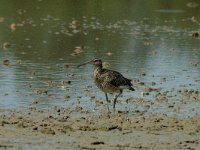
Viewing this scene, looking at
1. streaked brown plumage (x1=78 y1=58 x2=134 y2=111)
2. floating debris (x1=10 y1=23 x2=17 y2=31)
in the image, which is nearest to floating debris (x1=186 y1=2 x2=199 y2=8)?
floating debris (x1=10 y1=23 x2=17 y2=31)

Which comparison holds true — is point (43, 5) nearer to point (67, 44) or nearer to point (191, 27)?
→ point (191, 27)

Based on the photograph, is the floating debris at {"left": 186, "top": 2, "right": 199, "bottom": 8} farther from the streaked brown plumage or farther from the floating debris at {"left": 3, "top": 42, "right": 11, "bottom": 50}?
the streaked brown plumage

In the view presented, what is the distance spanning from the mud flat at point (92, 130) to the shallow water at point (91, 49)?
2.96 ft

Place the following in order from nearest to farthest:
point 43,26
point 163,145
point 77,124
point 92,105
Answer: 1. point 163,145
2. point 77,124
3. point 92,105
4. point 43,26

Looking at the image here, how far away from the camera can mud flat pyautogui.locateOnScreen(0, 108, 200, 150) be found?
11.1 metres

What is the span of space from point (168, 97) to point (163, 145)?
452 cm

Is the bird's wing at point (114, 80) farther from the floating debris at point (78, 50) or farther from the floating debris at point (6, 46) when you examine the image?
the floating debris at point (6, 46)

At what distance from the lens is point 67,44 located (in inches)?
961

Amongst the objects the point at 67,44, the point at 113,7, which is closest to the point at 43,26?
the point at 67,44

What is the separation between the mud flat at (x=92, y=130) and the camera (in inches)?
438

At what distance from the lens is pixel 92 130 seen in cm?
1218

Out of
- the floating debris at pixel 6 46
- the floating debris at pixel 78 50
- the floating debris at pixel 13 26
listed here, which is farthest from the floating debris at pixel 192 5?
the floating debris at pixel 6 46

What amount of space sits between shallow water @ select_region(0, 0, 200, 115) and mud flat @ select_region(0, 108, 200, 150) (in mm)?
903

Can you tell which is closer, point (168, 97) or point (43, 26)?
point (168, 97)
